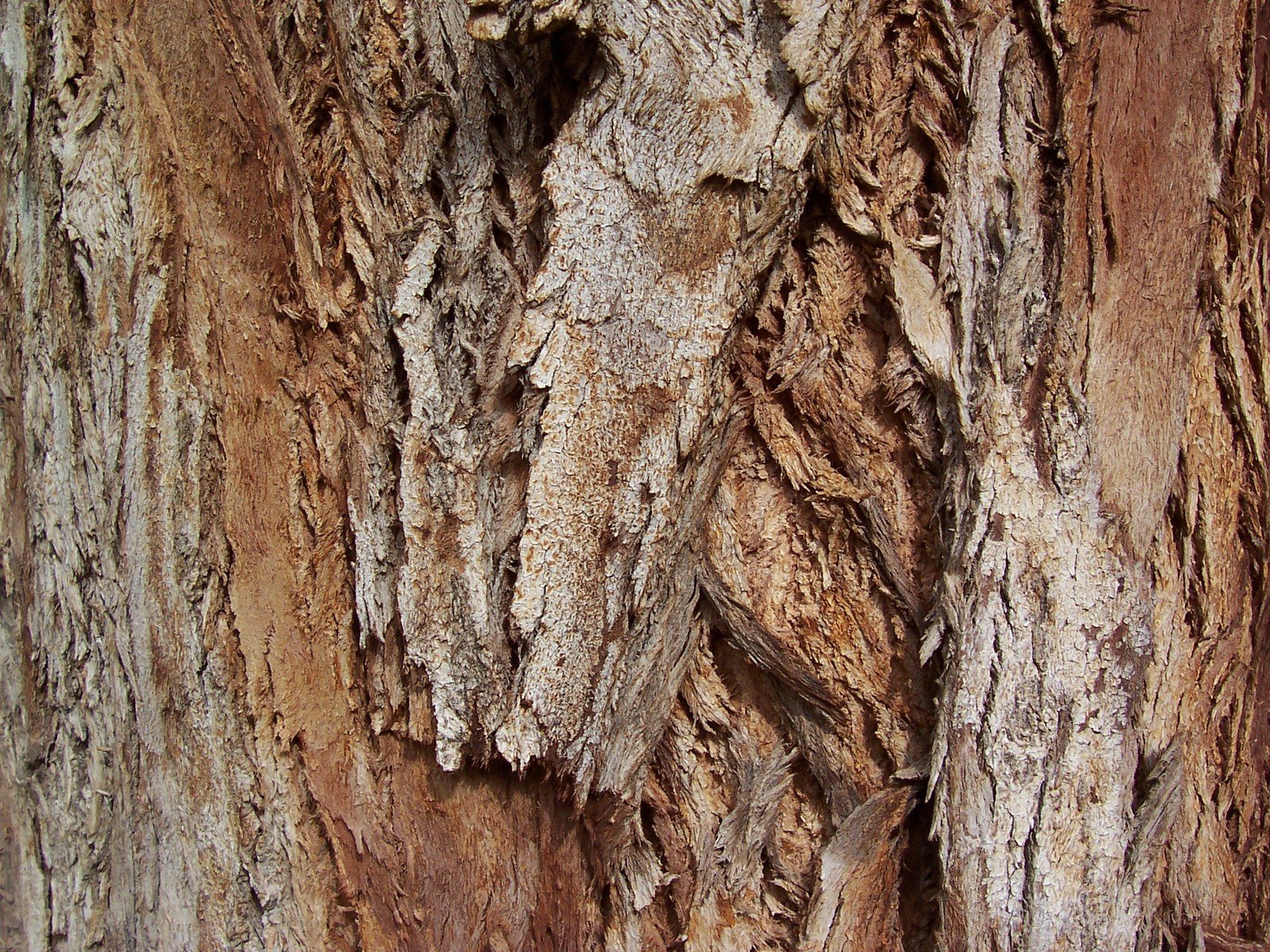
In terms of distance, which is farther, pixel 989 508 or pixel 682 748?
pixel 682 748

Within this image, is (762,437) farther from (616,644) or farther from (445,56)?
(445,56)

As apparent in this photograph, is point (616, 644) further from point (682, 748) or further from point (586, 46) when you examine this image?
point (586, 46)

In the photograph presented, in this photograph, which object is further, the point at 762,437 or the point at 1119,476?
the point at 762,437

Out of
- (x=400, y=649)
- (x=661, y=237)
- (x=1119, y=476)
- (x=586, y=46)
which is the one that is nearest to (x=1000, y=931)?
(x=1119, y=476)

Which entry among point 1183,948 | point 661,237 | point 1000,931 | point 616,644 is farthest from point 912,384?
point 1183,948

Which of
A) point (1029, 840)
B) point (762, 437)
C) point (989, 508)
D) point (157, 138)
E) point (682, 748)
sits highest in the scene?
point (157, 138)

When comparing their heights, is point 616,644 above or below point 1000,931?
above
